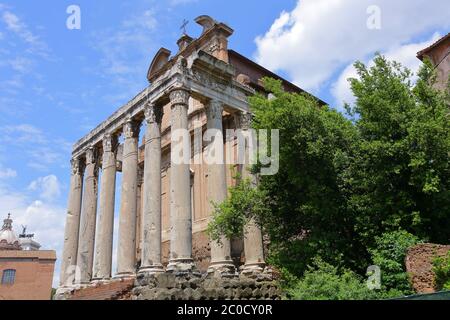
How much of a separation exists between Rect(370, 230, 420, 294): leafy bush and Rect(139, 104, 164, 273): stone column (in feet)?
28.7

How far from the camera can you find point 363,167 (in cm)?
1552

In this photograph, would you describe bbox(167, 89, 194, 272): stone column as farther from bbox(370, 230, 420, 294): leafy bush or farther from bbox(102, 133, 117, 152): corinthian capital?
bbox(370, 230, 420, 294): leafy bush

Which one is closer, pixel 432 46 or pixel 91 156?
pixel 432 46

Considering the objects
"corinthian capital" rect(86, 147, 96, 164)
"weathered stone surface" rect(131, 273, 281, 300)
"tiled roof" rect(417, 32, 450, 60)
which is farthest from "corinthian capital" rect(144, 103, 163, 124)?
"tiled roof" rect(417, 32, 450, 60)

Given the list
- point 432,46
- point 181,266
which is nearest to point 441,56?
point 432,46

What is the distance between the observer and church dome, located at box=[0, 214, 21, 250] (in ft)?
214

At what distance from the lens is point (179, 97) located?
62.6 feet

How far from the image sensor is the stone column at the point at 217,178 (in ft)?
60.8

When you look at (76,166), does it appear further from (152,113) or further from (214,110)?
(214,110)

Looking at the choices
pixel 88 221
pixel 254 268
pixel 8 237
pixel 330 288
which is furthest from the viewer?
pixel 8 237

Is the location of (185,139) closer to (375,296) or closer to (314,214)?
(314,214)

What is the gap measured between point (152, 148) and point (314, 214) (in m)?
8.17

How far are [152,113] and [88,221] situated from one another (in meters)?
7.69
